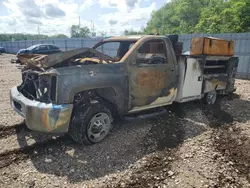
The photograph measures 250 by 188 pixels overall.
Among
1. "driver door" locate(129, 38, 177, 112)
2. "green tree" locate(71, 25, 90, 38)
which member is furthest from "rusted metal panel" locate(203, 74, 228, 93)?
"green tree" locate(71, 25, 90, 38)

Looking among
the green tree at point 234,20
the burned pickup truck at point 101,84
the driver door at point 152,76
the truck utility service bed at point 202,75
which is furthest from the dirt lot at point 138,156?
the green tree at point 234,20

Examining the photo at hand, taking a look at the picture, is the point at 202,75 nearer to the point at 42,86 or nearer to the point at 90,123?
the point at 90,123

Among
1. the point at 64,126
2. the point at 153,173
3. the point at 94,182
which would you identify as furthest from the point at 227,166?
the point at 64,126

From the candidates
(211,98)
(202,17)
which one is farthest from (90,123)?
Result: (202,17)

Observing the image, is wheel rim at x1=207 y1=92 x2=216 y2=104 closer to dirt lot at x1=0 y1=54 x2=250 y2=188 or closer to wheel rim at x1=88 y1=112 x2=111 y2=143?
dirt lot at x1=0 y1=54 x2=250 y2=188

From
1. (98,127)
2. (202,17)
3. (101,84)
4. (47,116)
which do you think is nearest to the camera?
(47,116)

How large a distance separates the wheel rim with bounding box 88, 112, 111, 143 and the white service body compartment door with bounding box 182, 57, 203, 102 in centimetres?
218

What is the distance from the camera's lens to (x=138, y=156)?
3.63 meters

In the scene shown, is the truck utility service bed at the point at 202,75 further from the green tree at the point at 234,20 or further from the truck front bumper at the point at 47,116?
the green tree at the point at 234,20

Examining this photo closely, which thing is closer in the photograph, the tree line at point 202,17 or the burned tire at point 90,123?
the burned tire at point 90,123

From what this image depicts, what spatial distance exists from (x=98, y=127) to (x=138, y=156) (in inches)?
33.6

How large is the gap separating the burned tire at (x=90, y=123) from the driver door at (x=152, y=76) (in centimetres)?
64

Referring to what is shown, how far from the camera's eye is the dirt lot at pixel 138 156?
302 centimetres

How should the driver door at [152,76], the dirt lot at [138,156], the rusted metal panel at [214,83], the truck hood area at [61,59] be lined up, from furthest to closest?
1. the rusted metal panel at [214,83]
2. the driver door at [152,76]
3. the truck hood area at [61,59]
4. the dirt lot at [138,156]
